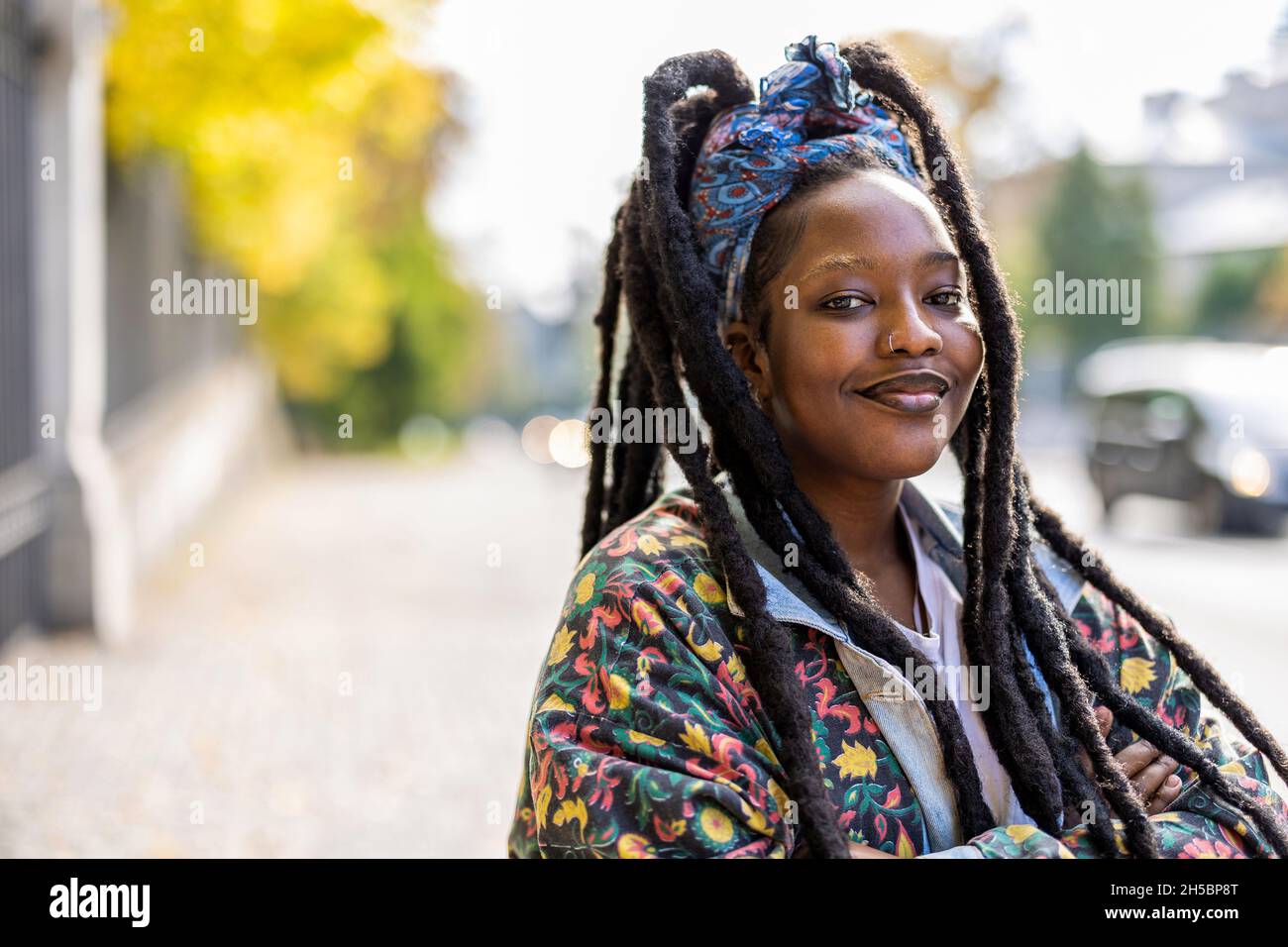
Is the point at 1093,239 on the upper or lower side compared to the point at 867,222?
upper

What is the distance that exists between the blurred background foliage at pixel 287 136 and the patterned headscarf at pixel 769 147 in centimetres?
778

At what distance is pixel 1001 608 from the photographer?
208cm

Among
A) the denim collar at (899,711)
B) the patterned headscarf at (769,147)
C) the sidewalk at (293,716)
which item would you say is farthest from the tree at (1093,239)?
the denim collar at (899,711)

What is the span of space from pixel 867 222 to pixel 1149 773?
2.95 feet

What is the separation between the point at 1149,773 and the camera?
2.02 meters

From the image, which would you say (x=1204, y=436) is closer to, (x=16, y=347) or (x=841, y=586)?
(x=16, y=347)

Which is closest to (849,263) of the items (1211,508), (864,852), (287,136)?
(864,852)

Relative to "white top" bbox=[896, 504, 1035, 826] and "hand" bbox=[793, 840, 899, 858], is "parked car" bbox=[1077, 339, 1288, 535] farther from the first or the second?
"hand" bbox=[793, 840, 899, 858]

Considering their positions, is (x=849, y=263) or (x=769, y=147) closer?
(x=849, y=263)

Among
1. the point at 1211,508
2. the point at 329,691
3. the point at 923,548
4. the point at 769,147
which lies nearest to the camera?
the point at 769,147
